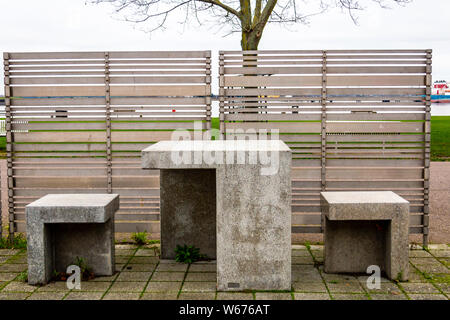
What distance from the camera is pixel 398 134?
25.4ft

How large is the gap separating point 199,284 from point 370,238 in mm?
2089

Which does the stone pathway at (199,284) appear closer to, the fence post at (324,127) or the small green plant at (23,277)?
the small green plant at (23,277)

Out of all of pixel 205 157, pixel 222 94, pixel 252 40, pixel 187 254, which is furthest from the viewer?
pixel 252 40

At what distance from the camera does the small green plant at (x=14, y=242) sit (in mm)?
7618

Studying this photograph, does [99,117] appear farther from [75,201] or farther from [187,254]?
[187,254]

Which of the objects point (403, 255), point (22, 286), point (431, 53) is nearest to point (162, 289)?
point (22, 286)

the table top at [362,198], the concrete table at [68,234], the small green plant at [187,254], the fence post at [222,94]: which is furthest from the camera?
the fence post at [222,94]

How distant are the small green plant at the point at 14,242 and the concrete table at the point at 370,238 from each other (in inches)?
170

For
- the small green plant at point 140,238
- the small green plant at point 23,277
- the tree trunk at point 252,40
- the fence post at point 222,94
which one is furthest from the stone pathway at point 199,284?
the tree trunk at point 252,40

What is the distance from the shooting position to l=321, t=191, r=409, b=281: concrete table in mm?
5938

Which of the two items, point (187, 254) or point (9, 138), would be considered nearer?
point (187, 254)

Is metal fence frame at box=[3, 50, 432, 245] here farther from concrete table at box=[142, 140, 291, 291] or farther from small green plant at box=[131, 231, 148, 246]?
concrete table at box=[142, 140, 291, 291]

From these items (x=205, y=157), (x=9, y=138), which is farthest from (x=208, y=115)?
(x=9, y=138)

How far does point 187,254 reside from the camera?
6820 millimetres
